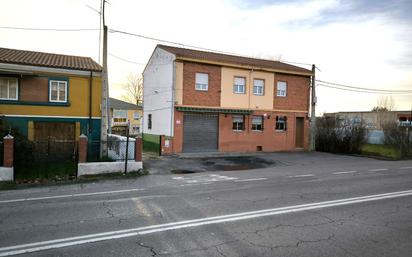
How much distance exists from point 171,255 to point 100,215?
287cm

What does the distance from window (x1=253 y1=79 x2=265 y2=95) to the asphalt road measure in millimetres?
15032

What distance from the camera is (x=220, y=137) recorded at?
23.9 meters

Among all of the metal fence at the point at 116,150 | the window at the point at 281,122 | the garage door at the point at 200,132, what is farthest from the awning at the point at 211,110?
the metal fence at the point at 116,150

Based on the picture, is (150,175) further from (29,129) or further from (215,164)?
(29,129)

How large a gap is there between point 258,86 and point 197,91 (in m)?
5.50

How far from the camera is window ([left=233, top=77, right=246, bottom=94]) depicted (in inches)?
973

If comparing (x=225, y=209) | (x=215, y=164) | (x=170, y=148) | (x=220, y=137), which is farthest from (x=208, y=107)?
(x=225, y=209)

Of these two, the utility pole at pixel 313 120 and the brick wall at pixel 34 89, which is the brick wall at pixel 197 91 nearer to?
the utility pole at pixel 313 120

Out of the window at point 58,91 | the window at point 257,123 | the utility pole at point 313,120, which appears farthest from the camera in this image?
the utility pole at point 313,120

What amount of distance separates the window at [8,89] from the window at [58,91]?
171 cm

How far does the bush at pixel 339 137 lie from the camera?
27.0m

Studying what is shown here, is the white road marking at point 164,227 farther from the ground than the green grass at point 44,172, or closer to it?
farther from the ground

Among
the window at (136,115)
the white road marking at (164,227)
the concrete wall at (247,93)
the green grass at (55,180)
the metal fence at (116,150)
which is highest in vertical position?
the concrete wall at (247,93)

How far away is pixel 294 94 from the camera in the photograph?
2730cm
